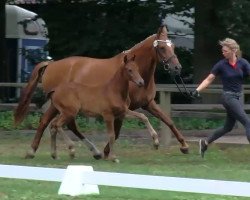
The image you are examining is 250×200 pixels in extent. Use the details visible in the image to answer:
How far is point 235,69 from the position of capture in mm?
12430

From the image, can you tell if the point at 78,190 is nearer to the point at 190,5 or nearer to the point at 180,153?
the point at 180,153

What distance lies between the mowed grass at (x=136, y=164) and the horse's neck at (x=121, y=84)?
42.6 inches

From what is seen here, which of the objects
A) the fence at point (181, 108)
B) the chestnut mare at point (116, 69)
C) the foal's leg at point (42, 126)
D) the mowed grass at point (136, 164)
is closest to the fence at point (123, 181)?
the mowed grass at point (136, 164)

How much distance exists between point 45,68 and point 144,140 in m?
3.47

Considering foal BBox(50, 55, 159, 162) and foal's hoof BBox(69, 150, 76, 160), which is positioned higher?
foal BBox(50, 55, 159, 162)

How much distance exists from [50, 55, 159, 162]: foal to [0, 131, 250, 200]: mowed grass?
0.55 meters

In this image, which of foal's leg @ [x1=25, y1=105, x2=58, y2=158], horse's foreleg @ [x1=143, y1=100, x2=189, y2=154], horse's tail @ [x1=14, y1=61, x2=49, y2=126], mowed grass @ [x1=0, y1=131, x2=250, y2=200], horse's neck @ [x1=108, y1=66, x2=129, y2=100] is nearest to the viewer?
mowed grass @ [x1=0, y1=131, x2=250, y2=200]

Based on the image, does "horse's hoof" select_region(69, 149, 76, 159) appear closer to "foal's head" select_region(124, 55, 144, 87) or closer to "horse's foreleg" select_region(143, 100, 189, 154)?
"horse's foreleg" select_region(143, 100, 189, 154)

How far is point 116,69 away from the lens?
527 inches

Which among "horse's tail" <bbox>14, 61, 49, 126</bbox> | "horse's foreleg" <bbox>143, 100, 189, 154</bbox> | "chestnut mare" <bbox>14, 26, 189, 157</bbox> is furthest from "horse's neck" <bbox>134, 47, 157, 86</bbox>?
"horse's tail" <bbox>14, 61, 49, 126</bbox>

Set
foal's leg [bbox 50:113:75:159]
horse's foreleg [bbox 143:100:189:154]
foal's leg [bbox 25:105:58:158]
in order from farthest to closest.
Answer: foal's leg [bbox 25:105:58:158] → horse's foreleg [bbox 143:100:189:154] → foal's leg [bbox 50:113:75:159]

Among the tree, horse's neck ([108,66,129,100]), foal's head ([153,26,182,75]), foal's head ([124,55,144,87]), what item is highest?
foal's head ([153,26,182,75])

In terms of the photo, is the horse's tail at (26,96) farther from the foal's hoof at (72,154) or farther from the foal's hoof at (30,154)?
the foal's hoof at (72,154)

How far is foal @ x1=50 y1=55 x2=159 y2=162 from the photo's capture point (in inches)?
503
